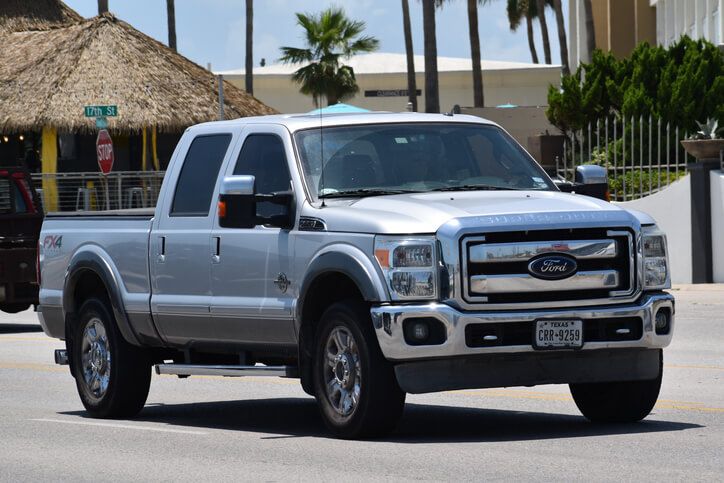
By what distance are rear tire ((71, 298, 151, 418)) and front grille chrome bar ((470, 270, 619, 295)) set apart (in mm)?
3595

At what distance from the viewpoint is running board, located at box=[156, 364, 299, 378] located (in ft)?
32.0

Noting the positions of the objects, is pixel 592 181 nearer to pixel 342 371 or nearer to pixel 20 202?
pixel 342 371

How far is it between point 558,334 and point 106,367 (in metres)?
4.13

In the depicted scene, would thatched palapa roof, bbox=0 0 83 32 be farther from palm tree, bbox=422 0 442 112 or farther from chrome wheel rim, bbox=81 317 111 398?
chrome wheel rim, bbox=81 317 111 398

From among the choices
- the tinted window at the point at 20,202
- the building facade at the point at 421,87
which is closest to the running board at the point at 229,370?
the tinted window at the point at 20,202

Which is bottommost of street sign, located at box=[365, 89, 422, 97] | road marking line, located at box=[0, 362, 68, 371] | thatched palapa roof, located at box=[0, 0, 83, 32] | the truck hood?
road marking line, located at box=[0, 362, 68, 371]

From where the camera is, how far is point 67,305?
39.4 feet

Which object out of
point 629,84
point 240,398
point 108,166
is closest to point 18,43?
point 108,166

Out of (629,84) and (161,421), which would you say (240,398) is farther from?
(629,84)

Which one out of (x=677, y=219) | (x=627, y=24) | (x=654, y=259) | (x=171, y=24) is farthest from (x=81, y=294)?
(x=627, y=24)

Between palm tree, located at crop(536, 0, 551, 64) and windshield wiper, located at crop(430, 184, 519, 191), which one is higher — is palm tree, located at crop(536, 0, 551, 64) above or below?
above

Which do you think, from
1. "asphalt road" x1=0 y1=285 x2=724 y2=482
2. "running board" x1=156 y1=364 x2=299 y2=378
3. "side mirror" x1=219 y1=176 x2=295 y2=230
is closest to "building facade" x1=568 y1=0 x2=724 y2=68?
"asphalt road" x1=0 y1=285 x2=724 y2=482

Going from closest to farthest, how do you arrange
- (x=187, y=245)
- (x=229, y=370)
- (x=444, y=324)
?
1. (x=444, y=324)
2. (x=229, y=370)
3. (x=187, y=245)

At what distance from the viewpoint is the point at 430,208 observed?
356 inches
